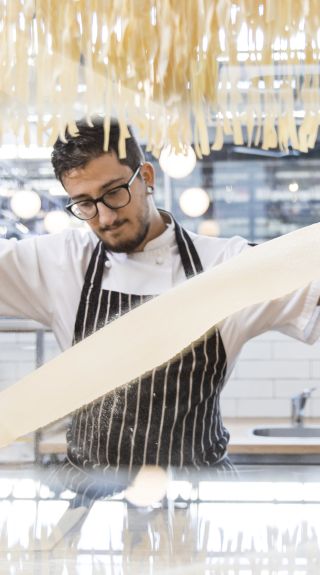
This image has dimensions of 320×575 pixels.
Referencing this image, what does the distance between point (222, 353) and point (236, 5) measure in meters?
0.22

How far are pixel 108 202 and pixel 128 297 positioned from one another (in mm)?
68

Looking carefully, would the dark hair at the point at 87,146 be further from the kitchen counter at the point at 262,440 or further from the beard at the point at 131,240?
the kitchen counter at the point at 262,440

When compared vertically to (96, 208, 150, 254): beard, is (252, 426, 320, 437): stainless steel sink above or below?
below

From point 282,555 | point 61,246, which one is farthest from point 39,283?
point 282,555

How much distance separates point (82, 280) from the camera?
1.58 feet

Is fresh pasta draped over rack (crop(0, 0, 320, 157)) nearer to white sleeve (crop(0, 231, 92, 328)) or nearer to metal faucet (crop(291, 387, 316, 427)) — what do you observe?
white sleeve (crop(0, 231, 92, 328))

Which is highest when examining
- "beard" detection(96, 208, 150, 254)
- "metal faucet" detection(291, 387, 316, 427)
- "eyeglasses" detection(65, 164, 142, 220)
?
"eyeglasses" detection(65, 164, 142, 220)

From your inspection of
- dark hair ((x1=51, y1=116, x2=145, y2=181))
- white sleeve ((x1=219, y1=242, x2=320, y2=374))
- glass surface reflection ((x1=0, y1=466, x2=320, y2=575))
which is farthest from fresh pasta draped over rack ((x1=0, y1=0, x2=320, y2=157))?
glass surface reflection ((x1=0, y1=466, x2=320, y2=575))

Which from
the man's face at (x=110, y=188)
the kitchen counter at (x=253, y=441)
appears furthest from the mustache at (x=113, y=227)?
the kitchen counter at (x=253, y=441)

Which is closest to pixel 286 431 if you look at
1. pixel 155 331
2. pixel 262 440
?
pixel 262 440

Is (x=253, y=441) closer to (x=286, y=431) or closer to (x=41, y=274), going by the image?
(x=286, y=431)

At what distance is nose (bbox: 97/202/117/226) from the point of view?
466 mm

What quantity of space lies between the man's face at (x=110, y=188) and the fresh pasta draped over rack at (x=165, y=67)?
21mm

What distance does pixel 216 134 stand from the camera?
485 millimetres
